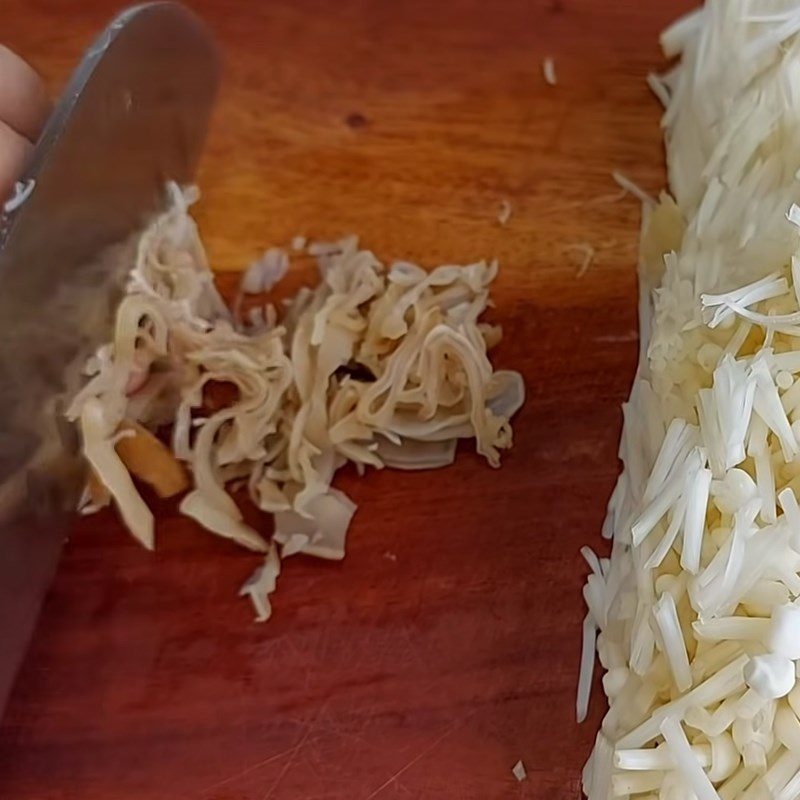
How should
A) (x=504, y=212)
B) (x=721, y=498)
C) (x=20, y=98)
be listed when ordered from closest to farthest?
1. (x=721, y=498)
2. (x=20, y=98)
3. (x=504, y=212)

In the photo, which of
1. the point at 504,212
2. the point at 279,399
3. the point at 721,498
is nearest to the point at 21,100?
the point at 279,399

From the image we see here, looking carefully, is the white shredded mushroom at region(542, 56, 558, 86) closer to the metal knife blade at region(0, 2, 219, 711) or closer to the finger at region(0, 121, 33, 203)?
the metal knife blade at region(0, 2, 219, 711)

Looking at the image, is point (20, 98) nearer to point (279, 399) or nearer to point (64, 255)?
point (64, 255)

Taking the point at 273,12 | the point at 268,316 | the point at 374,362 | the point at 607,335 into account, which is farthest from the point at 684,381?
the point at 273,12

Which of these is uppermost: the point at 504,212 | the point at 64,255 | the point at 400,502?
the point at 64,255

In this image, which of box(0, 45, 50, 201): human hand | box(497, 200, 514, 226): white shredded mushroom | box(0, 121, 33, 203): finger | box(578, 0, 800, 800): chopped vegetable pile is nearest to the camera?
box(578, 0, 800, 800): chopped vegetable pile

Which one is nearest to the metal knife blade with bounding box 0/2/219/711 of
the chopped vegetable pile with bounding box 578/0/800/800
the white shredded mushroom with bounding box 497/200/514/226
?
the white shredded mushroom with bounding box 497/200/514/226

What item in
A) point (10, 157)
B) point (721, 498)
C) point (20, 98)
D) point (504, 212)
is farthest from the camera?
point (504, 212)
